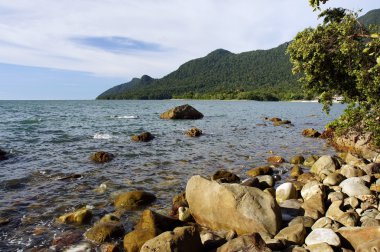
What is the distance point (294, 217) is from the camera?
33.7 ft

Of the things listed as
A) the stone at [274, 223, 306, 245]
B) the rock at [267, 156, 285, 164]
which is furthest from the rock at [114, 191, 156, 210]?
the rock at [267, 156, 285, 164]

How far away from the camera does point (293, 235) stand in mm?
8523

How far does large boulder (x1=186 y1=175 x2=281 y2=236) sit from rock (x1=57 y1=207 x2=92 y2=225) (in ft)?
11.8

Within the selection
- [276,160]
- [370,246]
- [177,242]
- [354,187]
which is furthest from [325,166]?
[177,242]

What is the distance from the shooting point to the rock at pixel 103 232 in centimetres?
930

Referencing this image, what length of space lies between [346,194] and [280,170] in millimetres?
5716

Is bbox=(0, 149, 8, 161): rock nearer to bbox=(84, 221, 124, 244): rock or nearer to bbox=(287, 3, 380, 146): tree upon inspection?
bbox=(84, 221, 124, 244): rock

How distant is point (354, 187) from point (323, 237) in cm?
469

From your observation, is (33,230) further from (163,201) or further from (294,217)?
(294,217)

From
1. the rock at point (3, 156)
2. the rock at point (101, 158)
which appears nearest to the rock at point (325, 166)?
the rock at point (101, 158)

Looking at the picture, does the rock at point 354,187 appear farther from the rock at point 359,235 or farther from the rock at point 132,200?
the rock at point 132,200

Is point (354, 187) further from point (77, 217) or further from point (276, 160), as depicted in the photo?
point (77, 217)

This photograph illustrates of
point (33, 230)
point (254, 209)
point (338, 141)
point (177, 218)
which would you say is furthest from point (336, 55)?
point (338, 141)

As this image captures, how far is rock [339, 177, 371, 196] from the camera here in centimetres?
1161
